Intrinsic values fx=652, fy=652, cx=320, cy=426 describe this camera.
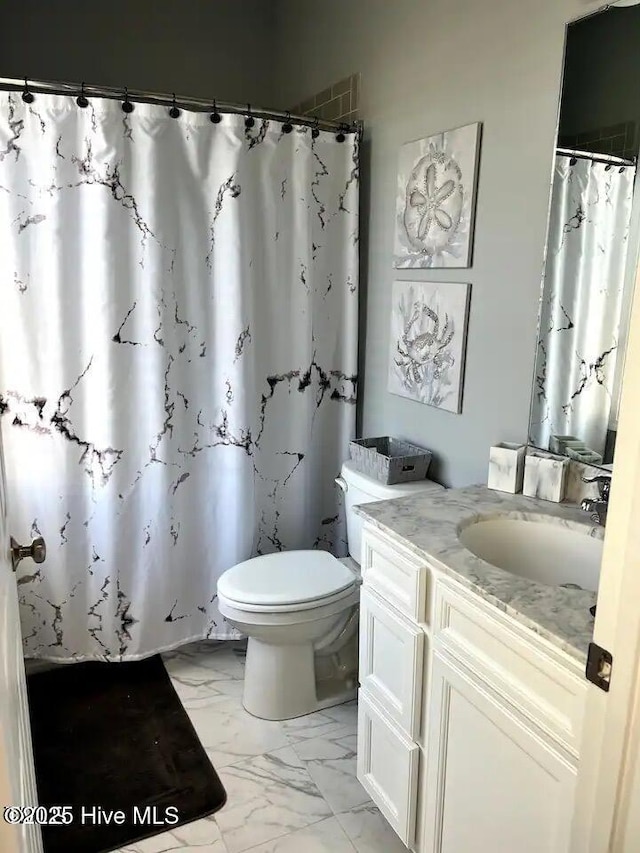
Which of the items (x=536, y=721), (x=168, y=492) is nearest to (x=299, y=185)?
(x=168, y=492)

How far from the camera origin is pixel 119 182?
79.0 inches

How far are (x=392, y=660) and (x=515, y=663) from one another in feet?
1.44

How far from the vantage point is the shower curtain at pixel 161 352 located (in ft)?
6.48

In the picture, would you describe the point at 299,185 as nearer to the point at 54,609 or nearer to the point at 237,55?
the point at 237,55

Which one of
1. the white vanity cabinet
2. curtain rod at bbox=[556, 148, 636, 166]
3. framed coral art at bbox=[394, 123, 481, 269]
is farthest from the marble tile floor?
curtain rod at bbox=[556, 148, 636, 166]

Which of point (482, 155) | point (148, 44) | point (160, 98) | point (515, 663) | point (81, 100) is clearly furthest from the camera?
point (148, 44)

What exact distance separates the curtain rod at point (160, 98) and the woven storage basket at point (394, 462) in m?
1.12

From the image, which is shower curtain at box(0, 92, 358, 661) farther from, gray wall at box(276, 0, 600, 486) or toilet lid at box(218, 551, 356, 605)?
toilet lid at box(218, 551, 356, 605)

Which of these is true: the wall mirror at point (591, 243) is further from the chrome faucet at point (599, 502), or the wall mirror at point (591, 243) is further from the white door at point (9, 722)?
the white door at point (9, 722)

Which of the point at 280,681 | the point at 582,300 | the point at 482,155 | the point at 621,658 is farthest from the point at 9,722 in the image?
the point at 482,155

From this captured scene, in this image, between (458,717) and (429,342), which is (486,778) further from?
(429,342)

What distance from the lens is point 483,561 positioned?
52.0 inches

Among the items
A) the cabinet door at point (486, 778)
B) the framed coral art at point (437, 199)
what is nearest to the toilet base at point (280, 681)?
the cabinet door at point (486, 778)

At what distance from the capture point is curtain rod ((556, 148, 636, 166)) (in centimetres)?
147
